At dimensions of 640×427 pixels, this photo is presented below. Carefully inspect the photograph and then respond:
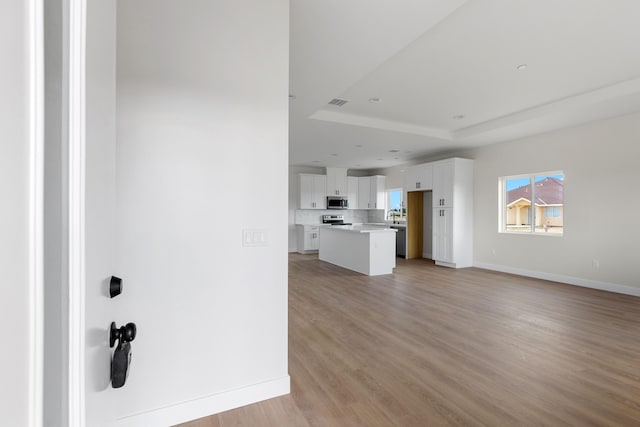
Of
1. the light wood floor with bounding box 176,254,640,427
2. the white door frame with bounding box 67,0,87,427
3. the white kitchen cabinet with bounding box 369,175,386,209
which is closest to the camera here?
the white door frame with bounding box 67,0,87,427

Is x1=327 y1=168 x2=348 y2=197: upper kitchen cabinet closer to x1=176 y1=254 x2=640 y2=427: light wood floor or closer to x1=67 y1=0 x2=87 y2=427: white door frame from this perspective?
x1=176 y1=254 x2=640 y2=427: light wood floor

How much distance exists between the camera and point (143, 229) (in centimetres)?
166

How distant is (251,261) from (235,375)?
715 mm

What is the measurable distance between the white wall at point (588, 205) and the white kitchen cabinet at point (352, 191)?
15.0ft

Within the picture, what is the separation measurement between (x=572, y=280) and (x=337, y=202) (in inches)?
238

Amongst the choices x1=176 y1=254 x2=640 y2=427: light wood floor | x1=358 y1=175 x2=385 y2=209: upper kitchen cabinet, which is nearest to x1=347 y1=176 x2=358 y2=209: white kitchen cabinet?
x1=358 y1=175 x2=385 y2=209: upper kitchen cabinet

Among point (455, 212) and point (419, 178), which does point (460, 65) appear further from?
point (419, 178)

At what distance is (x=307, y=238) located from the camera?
9055mm

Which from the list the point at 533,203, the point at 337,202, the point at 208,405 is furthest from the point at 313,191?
the point at 208,405

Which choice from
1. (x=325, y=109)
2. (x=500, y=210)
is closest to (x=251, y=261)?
(x=325, y=109)

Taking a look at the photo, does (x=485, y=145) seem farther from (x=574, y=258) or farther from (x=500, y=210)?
(x=574, y=258)

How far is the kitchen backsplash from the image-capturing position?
957 cm

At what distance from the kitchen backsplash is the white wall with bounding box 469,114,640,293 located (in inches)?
176

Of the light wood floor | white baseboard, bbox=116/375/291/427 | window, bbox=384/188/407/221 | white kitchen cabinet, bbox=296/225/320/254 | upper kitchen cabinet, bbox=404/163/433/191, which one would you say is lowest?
the light wood floor
